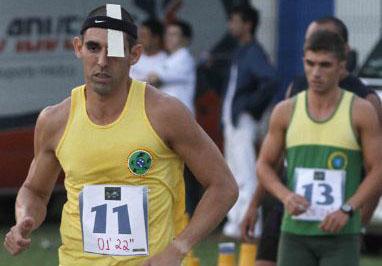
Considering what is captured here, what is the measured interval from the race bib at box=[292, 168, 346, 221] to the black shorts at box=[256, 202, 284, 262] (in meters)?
0.59

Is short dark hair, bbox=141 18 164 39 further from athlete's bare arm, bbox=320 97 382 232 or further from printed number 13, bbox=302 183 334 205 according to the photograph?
athlete's bare arm, bbox=320 97 382 232

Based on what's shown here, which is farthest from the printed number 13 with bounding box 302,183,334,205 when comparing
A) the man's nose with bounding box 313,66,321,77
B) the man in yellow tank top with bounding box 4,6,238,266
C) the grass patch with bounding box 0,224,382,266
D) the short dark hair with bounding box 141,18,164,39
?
the short dark hair with bounding box 141,18,164,39

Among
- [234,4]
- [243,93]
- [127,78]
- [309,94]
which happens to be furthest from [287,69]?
[127,78]

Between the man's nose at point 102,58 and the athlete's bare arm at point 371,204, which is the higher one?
the man's nose at point 102,58

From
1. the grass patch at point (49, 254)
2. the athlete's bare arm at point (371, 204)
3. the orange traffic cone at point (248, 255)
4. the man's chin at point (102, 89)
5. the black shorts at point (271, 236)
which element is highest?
the man's chin at point (102, 89)

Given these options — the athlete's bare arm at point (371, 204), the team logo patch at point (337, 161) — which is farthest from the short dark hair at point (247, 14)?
the team logo patch at point (337, 161)

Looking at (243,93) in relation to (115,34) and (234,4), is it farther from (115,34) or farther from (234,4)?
(115,34)

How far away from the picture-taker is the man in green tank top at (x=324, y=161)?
318 inches

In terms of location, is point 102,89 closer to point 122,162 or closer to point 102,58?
point 102,58

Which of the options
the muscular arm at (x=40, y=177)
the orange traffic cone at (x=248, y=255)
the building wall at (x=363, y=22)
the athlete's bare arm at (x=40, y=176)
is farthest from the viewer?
the building wall at (x=363, y=22)

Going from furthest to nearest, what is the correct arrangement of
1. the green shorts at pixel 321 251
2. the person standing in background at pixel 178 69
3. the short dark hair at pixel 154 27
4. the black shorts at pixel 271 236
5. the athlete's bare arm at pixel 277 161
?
the short dark hair at pixel 154 27 → the person standing in background at pixel 178 69 → the black shorts at pixel 271 236 → the athlete's bare arm at pixel 277 161 → the green shorts at pixel 321 251

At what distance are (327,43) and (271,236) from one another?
126 cm

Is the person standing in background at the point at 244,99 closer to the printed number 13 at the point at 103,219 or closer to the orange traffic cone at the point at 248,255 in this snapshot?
→ the orange traffic cone at the point at 248,255

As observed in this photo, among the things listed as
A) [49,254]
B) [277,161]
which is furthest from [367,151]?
[49,254]
